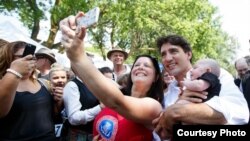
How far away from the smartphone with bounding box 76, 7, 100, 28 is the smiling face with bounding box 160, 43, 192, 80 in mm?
1213

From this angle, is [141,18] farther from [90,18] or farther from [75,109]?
[90,18]

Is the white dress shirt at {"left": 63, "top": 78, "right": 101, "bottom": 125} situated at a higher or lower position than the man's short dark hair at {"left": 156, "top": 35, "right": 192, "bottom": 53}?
lower

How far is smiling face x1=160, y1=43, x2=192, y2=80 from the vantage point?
2.98m

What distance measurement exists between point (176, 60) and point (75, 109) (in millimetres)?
1412

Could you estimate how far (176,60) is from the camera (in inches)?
118

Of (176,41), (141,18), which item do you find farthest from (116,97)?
(141,18)

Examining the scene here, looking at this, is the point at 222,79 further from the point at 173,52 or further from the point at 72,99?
the point at 72,99

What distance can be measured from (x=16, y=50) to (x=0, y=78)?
266mm

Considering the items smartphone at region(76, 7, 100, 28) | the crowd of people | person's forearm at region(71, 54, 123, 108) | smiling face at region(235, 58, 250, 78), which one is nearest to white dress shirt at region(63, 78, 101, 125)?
the crowd of people

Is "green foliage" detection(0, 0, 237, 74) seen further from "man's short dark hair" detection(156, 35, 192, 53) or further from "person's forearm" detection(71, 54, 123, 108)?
"person's forearm" detection(71, 54, 123, 108)

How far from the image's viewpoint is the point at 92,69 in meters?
2.11

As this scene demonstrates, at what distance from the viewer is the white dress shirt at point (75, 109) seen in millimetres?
3857

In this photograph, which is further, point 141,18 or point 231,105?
point 141,18

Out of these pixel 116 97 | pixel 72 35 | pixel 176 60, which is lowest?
pixel 116 97
